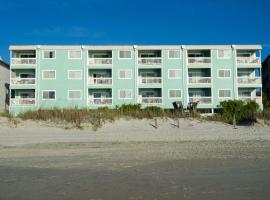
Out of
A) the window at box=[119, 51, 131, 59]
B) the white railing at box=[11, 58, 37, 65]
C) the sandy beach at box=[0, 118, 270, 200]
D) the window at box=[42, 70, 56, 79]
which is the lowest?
the sandy beach at box=[0, 118, 270, 200]

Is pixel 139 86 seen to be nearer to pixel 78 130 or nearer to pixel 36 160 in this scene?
pixel 78 130

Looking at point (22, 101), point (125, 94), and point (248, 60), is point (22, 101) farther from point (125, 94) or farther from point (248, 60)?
point (248, 60)

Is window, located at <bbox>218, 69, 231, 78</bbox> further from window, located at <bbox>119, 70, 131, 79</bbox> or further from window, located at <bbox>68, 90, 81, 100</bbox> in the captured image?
window, located at <bbox>68, 90, 81, 100</bbox>

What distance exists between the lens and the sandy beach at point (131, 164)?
385 inches

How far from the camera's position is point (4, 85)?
5512 centimetres

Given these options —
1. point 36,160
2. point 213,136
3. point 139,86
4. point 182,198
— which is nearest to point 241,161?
point 182,198

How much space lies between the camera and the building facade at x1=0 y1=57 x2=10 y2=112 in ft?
176

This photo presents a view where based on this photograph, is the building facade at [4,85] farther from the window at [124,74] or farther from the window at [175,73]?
the window at [175,73]

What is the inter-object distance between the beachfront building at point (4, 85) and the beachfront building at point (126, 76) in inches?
71.2

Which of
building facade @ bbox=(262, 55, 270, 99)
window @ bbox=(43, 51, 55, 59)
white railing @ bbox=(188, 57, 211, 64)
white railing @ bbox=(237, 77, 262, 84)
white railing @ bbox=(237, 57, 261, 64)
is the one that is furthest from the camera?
building facade @ bbox=(262, 55, 270, 99)

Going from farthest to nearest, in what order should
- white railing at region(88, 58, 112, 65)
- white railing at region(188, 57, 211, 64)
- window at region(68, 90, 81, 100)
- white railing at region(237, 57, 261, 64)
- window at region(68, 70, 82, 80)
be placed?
white railing at region(237, 57, 261, 64)
white railing at region(188, 57, 211, 64)
white railing at region(88, 58, 112, 65)
window at region(68, 70, 82, 80)
window at region(68, 90, 81, 100)

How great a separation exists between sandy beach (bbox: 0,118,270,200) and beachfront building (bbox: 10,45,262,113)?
77.7 feet

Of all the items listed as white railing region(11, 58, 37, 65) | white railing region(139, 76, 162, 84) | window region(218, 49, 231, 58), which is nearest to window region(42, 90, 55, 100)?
white railing region(11, 58, 37, 65)

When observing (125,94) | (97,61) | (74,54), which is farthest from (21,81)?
(125,94)
